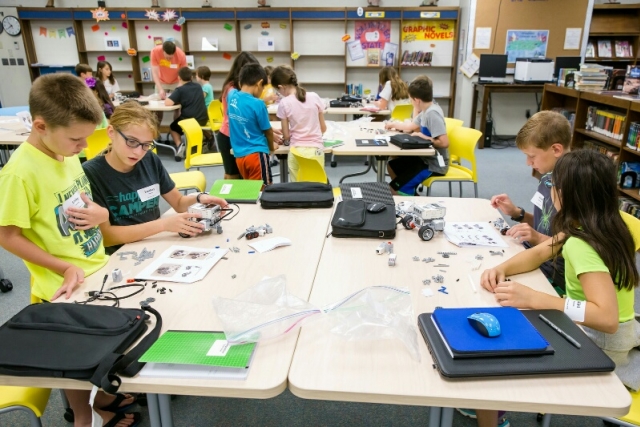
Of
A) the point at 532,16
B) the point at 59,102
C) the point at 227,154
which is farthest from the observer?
the point at 532,16

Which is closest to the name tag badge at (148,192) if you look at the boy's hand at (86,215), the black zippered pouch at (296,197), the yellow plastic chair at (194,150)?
the boy's hand at (86,215)

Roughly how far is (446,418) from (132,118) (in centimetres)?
152

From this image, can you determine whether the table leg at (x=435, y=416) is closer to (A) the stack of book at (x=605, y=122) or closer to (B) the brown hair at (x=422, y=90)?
(B) the brown hair at (x=422, y=90)

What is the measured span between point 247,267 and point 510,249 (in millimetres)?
957

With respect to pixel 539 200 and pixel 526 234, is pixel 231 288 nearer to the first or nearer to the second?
pixel 526 234

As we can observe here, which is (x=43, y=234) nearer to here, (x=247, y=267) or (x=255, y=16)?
(x=247, y=267)

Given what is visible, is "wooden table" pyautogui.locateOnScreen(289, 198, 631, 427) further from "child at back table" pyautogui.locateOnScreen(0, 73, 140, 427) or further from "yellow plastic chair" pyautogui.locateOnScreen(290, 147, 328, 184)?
"yellow plastic chair" pyautogui.locateOnScreen(290, 147, 328, 184)

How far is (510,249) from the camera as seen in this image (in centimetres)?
166

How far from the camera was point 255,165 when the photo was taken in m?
3.35

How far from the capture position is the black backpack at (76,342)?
0.97 metres

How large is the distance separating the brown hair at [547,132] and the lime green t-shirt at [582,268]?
0.73m

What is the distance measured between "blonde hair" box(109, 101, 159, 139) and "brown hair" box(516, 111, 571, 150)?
1.57m

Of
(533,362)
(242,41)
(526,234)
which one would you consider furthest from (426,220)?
(242,41)

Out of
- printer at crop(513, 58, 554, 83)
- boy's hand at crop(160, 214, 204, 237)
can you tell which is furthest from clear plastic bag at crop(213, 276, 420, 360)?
printer at crop(513, 58, 554, 83)
